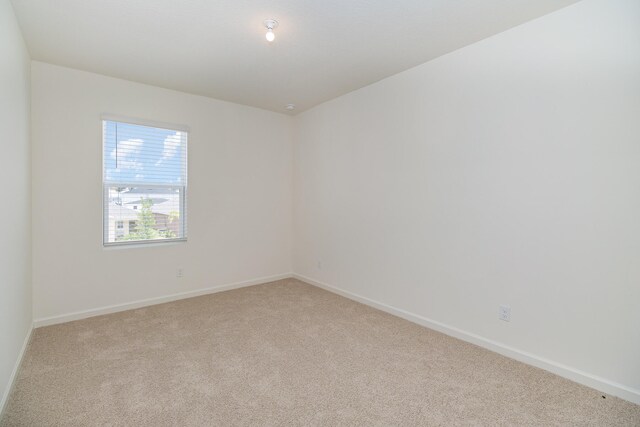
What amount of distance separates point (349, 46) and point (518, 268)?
226 cm

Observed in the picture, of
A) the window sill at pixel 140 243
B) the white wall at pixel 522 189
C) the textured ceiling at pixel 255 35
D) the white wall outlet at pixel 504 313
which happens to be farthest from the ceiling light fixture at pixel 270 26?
the white wall outlet at pixel 504 313

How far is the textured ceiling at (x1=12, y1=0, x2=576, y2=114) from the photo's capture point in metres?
2.18

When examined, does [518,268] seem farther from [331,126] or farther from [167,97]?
[167,97]

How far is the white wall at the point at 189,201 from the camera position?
3102mm

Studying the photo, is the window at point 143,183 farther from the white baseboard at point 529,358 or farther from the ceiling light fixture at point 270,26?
the white baseboard at point 529,358

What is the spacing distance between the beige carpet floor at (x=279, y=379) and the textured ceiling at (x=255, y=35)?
99.5 inches

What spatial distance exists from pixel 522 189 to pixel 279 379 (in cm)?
226

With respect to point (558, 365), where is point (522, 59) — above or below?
above

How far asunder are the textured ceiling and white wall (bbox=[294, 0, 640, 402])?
0.30 meters

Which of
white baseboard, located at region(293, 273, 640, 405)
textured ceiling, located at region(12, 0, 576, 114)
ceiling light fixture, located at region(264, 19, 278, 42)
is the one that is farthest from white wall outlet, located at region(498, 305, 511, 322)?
ceiling light fixture, located at region(264, 19, 278, 42)

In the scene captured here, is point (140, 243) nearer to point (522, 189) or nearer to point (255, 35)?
point (255, 35)

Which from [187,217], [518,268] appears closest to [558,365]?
[518,268]

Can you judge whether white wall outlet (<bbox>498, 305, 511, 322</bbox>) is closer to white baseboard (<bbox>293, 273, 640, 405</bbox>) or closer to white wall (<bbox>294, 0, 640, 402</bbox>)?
white wall (<bbox>294, 0, 640, 402</bbox>)

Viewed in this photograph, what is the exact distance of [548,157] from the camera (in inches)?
90.0
